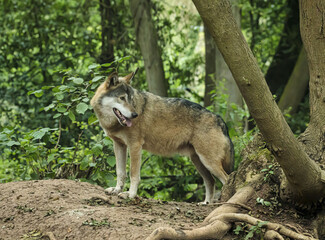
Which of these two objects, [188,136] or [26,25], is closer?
[188,136]

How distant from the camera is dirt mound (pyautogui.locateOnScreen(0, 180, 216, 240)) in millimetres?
4273

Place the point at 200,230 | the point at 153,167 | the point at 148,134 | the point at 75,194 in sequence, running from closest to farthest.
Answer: the point at 200,230 → the point at 75,194 → the point at 148,134 → the point at 153,167

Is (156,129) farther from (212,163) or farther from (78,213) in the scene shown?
(78,213)

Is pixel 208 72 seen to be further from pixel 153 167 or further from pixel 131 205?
pixel 131 205

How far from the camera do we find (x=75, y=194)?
5324 millimetres

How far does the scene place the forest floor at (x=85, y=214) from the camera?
4.27 m

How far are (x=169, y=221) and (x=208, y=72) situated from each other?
7.37 metres

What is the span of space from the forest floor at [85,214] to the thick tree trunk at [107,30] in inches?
275

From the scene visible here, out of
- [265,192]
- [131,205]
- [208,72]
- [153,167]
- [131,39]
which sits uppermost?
[131,39]

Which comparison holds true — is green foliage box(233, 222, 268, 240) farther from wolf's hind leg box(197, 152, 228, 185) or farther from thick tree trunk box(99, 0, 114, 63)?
thick tree trunk box(99, 0, 114, 63)

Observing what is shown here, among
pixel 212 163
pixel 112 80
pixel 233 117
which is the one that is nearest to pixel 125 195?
pixel 212 163

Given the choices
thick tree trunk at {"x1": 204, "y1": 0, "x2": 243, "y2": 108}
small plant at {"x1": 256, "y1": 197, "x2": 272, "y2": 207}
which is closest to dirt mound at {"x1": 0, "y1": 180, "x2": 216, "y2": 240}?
small plant at {"x1": 256, "y1": 197, "x2": 272, "y2": 207}

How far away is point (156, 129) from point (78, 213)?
2.34m

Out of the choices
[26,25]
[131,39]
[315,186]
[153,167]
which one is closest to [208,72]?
[131,39]
